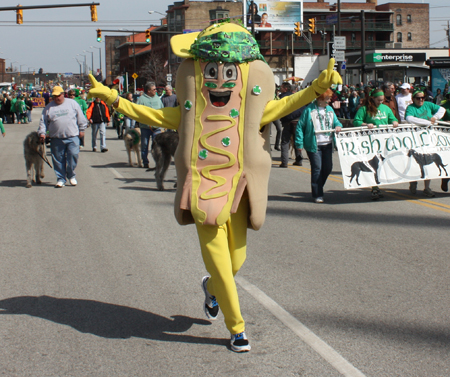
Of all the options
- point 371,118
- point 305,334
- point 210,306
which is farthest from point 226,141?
point 371,118

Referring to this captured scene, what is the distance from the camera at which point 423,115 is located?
1088 centimetres

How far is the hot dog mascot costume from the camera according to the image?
4.08 meters

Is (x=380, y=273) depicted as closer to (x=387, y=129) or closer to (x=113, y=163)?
(x=387, y=129)

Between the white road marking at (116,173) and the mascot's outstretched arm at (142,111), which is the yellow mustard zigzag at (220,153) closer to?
the mascot's outstretched arm at (142,111)

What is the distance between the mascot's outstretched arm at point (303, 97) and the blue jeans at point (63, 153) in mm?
8275

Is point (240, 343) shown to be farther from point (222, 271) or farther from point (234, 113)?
point (234, 113)

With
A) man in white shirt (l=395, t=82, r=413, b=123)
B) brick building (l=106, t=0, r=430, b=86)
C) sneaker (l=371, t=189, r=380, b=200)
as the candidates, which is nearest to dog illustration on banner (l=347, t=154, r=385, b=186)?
sneaker (l=371, t=189, r=380, b=200)

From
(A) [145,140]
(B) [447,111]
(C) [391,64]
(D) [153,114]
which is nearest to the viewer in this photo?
(D) [153,114]

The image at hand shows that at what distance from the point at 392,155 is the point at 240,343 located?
283 inches

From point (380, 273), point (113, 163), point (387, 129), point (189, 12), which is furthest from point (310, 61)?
point (380, 273)

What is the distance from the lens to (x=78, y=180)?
1337 centimetres

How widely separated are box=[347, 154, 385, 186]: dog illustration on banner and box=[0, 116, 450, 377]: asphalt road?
1.76 ft

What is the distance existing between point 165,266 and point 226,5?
8517 centimetres

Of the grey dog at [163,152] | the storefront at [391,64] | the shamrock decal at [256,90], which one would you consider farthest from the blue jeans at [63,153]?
the storefront at [391,64]
